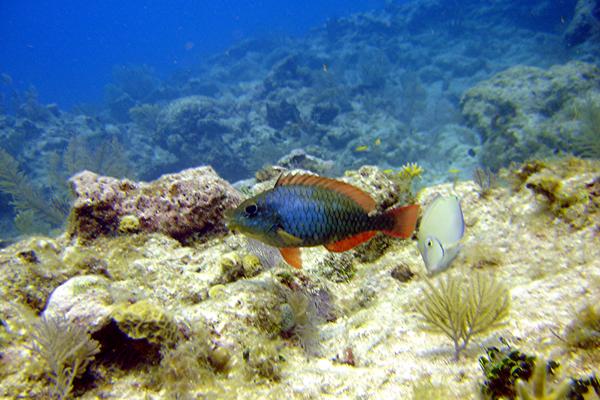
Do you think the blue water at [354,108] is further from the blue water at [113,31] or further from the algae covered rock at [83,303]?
the blue water at [113,31]

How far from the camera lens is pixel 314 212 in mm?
2387

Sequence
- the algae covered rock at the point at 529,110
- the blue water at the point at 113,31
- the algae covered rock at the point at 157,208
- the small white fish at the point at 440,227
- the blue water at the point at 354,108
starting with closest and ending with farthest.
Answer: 1. the small white fish at the point at 440,227
2. the algae covered rock at the point at 157,208
3. the algae covered rock at the point at 529,110
4. the blue water at the point at 354,108
5. the blue water at the point at 113,31

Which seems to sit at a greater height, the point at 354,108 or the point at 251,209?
the point at 251,209

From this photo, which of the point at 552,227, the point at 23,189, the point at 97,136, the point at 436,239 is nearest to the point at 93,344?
the point at 436,239

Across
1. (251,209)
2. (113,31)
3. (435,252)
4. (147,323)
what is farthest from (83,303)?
(113,31)

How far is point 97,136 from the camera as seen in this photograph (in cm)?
2134

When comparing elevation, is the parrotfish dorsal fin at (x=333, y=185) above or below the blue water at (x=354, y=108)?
above

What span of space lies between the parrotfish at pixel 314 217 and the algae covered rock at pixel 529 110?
12.3 metres

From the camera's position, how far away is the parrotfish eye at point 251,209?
7.98ft

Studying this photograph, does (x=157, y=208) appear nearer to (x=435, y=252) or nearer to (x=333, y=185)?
(x=333, y=185)

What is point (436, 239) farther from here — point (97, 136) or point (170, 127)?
point (97, 136)

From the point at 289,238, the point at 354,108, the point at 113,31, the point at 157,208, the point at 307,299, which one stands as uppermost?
the point at 113,31

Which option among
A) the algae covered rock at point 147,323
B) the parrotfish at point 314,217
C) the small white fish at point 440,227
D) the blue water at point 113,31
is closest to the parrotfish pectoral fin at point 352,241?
the parrotfish at point 314,217

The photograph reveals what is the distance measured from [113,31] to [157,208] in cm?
14872
